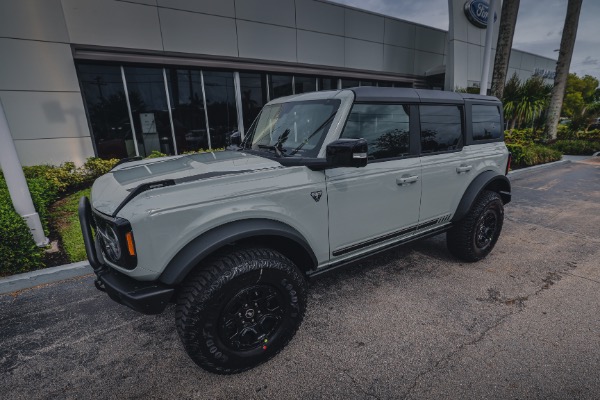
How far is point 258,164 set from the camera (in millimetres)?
2467

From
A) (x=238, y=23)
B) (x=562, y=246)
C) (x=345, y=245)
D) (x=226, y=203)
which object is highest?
(x=238, y=23)

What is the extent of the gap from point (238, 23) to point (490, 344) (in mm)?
10930

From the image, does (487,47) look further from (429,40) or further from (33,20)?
(33,20)

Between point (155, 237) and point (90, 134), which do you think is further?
point (90, 134)

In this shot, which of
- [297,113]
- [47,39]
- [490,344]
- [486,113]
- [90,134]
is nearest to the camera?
[490,344]

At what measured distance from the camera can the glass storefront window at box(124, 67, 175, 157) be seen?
Result: 9000mm

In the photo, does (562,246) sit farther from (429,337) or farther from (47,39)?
(47,39)

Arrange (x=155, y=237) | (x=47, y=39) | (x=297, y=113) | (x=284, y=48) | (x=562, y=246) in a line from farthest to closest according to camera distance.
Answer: (x=284, y=48) < (x=47, y=39) < (x=562, y=246) < (x=297, y=113) < (x=155, y=237)

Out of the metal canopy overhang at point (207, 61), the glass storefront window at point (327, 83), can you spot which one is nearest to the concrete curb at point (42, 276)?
the metal canopy overhang at point (207, 61)

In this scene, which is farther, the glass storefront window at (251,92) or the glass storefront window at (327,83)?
the glass storefront window at (327,83)

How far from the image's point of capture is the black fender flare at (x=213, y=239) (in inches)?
73.2

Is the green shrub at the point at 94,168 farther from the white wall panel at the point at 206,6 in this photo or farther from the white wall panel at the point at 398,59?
the white wall panel at the point at 398,59

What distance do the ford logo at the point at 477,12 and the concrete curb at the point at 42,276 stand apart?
16470 millimetres

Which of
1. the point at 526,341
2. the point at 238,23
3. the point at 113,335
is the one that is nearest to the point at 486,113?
the point at 526,341
